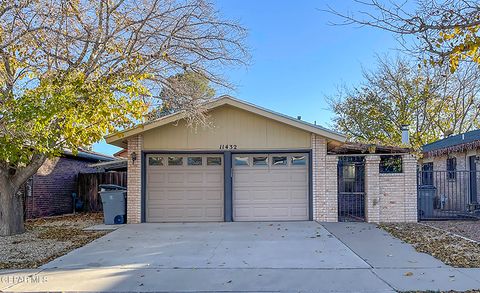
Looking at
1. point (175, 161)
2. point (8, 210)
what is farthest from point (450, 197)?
point (8, 210)

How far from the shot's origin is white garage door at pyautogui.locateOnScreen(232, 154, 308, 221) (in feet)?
43.4

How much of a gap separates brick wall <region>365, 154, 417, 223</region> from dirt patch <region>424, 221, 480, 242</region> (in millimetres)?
801

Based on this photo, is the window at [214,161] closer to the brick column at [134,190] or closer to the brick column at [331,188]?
the brick column at [134,190]

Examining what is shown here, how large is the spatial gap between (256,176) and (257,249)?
15.5 feet

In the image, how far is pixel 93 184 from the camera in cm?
1881

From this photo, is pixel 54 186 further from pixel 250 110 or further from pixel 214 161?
pixel 250 110

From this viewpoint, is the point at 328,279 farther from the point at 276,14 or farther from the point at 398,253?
the point at 276,14

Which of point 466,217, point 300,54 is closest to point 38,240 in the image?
point 300,54

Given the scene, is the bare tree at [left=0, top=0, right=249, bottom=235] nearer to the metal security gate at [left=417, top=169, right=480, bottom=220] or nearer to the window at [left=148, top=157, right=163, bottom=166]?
the window at [left=148, top=157, right=163, bottom=166]

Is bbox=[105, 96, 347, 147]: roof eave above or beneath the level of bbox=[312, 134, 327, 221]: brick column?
above

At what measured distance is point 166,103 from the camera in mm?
11461

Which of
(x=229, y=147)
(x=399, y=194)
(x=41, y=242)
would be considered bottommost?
(x=41, y=242)

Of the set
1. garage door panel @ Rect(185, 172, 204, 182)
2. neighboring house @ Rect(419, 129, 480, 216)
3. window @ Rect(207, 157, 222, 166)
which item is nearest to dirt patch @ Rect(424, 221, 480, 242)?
neighboring house @ Rect(419, 129, 480, 216)

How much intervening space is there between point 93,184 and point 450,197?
15.9 m
